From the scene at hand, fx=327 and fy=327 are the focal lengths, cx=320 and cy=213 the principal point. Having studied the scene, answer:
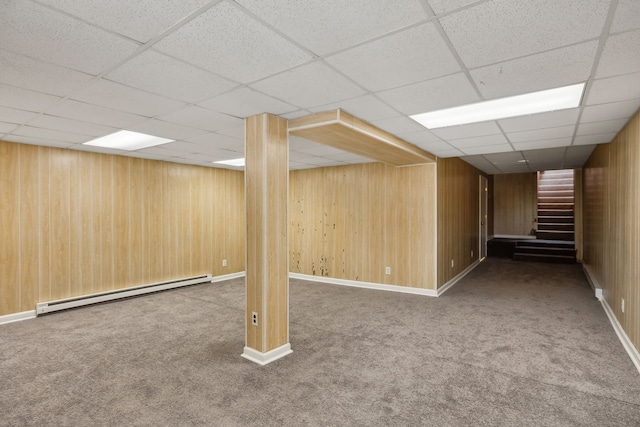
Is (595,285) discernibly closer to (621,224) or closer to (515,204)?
(621,224)

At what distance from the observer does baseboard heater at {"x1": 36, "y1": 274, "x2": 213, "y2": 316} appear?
4645mm

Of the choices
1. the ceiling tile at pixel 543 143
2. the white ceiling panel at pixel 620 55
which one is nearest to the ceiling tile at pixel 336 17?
the white ceiling panel at pixel 620 55

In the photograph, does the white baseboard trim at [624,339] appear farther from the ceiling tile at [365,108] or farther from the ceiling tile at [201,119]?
the ceiling tile at [201,119]

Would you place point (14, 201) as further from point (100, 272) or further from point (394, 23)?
point (394, 23)

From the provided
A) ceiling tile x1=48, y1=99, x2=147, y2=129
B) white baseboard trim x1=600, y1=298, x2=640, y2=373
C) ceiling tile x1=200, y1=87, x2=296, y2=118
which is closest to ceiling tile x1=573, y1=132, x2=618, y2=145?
white baseboard trim x1=600, y1=298, x2=640, y2=373

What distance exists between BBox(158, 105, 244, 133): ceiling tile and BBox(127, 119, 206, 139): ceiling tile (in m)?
0.15

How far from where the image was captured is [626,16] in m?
1.59

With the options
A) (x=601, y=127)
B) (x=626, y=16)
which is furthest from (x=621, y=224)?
(x=626, y=16)

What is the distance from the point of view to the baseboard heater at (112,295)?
4645 mm

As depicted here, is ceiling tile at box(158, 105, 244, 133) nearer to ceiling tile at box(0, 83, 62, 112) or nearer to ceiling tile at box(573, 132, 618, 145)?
ceiling tile at box(0, 83, 62, 112)

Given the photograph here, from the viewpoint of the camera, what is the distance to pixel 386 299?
5.42 m

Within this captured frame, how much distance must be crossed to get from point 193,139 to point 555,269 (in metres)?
8.38

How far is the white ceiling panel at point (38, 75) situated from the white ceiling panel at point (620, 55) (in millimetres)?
3318

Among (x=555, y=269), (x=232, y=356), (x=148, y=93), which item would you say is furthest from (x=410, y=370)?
(x=555, y=269)
